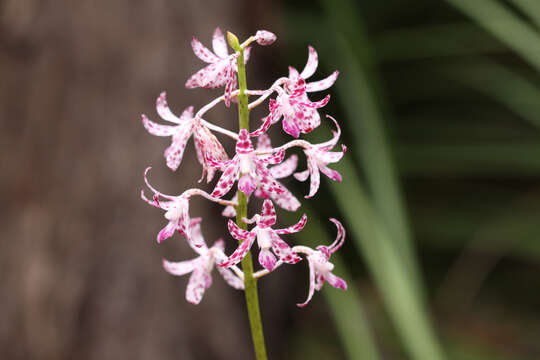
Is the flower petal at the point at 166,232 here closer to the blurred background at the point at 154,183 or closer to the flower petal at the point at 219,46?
the flower petal at the point at 219,46

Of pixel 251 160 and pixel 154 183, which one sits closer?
pixel 251 160

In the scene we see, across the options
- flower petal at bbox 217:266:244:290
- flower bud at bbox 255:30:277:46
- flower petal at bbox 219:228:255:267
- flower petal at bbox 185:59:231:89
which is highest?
flower bud at bbox 255:30:277:46

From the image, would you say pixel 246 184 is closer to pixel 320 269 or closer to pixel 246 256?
pixel 246 256

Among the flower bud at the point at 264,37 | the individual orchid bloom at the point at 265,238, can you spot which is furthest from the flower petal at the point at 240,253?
the flower bud at the point at 264,37

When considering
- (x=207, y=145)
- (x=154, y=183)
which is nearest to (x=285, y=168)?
(x=207, y=145)

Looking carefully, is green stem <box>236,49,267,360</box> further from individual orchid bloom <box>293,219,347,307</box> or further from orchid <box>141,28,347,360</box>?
individual orchid bloom <box>293,219,347,307</box>

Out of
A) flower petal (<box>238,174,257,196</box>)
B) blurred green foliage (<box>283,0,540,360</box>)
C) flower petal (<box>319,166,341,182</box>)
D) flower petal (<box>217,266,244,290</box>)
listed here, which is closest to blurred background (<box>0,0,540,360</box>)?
blurred green foliage (<box>283,0,540,360</box>)

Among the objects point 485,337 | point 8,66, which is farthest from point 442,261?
point 8,66
